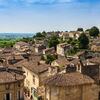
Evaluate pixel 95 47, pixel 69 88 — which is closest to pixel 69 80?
pixel 69 88

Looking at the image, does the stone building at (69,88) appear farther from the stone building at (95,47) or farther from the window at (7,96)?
the stone building at (95,47)

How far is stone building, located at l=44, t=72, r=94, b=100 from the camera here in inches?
1539

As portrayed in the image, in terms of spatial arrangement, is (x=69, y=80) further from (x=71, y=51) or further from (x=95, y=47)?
(x=95, y=47)

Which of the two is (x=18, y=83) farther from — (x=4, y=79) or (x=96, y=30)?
(x=96, y=30)

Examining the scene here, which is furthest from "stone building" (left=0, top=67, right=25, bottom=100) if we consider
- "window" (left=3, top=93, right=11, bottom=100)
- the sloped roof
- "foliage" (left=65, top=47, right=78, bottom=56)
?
"foliage" (left=65, top=47, right=78, bottom=56)

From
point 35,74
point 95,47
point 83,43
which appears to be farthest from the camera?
A: point 83,43

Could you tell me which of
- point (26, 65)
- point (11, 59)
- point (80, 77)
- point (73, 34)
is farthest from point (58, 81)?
point (73, 34)

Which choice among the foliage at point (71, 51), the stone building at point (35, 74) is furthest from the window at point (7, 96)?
the foliage at point (71, 51)

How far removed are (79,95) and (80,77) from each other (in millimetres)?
2247

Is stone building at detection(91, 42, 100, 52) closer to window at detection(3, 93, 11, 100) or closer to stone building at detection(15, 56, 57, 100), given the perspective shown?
stone building at detection(15, 56, 57, 100)

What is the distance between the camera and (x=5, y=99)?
130ft

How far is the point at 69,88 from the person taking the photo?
128 feet

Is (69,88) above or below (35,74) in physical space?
above

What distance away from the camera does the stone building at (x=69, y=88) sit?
39.1 metres
